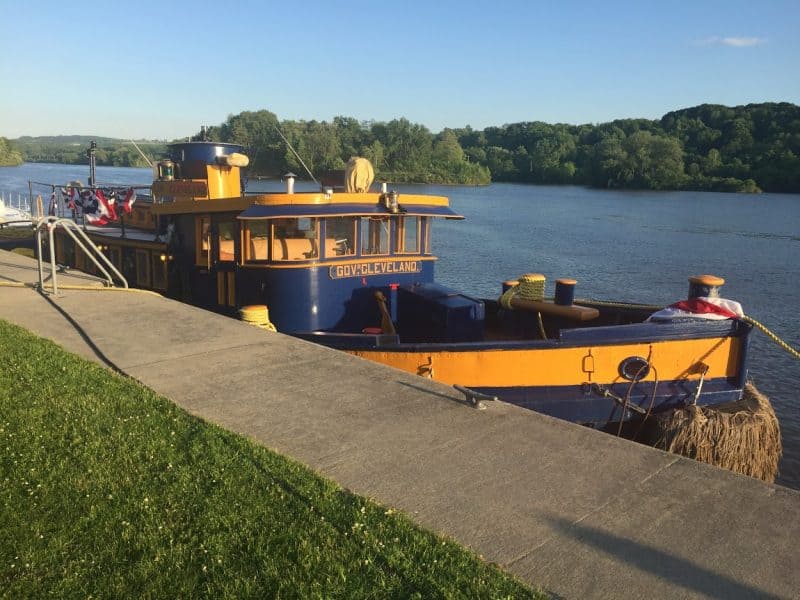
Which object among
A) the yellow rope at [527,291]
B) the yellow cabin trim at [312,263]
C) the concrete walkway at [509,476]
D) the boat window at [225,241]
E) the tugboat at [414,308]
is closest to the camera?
the concrete walkway at [509,476]

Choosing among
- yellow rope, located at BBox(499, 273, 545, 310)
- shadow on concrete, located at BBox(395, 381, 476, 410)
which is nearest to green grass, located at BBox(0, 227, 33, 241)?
yellow rope, located at BBox(499, 273, 545, 310)

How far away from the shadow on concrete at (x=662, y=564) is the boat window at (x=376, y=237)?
22.3ft

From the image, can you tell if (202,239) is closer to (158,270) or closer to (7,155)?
(158,270)

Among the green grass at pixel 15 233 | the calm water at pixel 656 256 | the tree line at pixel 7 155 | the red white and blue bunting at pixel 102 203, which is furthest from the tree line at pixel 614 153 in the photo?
the red white and blue bunting at pixel 102 203

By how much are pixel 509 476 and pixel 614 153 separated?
106234 mm

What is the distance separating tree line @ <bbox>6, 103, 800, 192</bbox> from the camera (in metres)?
96.0

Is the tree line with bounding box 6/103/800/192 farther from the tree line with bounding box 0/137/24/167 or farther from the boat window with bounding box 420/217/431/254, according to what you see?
the boat window with bounding box 420/217/431/254

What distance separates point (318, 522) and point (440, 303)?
5.64 metres

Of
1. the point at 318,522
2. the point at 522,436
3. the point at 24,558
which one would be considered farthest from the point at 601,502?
the point at 24,558

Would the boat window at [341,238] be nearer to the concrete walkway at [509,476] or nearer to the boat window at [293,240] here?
the boat window at [293,240]

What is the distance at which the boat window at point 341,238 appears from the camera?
9.91 m

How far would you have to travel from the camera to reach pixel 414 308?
32.3ft

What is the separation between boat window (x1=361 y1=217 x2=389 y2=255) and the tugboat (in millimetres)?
22

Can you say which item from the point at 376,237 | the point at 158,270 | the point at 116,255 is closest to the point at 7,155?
the point at 116,255
